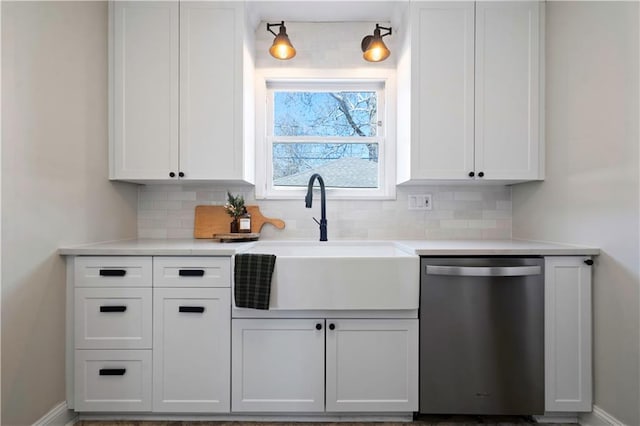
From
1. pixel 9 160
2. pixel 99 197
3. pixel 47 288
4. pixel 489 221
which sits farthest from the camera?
pixel 489 221

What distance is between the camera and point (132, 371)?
1713 millimetres

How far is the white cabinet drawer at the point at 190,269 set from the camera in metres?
1.72

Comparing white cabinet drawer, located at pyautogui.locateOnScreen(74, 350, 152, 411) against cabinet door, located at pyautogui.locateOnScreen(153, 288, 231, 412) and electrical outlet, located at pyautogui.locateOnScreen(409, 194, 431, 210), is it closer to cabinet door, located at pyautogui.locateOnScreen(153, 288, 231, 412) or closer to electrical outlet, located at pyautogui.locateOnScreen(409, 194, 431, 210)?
cabinet door, located at pyautogui.locateOnScreen(153, 288, 231, 412)

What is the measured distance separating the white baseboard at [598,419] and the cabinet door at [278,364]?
4.56ft

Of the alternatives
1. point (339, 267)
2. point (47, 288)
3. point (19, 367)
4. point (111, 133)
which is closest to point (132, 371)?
point (19, 367)

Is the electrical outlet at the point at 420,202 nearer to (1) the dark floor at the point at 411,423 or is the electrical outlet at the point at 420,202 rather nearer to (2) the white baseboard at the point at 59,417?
(1) the dark floor at the point at 411,423

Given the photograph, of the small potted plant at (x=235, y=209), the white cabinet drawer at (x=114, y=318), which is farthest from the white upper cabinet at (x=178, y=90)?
the white cabinet drawer at (x=114, y=318)

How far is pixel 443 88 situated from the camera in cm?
203

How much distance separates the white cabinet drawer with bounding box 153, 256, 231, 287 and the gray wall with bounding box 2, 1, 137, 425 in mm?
503

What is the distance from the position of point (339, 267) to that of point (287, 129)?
128cm

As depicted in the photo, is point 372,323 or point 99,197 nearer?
point 372,323

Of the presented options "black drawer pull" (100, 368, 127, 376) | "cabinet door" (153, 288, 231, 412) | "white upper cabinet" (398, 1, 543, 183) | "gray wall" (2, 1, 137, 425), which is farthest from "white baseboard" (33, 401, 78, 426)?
"white upper cabinet" (398, 1, 543, 183)

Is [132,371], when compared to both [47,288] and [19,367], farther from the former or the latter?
[47,288]

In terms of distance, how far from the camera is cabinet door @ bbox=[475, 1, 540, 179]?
203cm
